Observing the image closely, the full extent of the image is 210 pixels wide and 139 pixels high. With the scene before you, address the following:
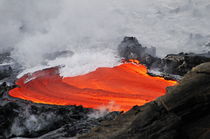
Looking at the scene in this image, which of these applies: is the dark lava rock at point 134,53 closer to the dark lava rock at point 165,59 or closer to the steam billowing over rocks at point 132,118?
the dark lava rock at point 165,59

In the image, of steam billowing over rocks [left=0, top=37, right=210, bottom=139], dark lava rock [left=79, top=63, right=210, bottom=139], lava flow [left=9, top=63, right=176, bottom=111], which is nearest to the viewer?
dark lava rock [left=79, top=63, right=210, bottom=139]

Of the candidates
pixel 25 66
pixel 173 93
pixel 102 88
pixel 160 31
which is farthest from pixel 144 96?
pixel 160 31

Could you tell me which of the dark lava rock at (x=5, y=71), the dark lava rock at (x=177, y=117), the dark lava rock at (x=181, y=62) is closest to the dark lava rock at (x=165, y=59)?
the dark lava rock at (x=181, y=62)

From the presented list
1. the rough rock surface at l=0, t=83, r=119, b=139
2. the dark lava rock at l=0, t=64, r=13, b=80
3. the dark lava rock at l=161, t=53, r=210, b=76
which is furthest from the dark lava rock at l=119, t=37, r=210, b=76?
the dark lava rock at l=0, t=64, r=13, b=80

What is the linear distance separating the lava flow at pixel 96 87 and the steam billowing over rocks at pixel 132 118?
4.00 ft

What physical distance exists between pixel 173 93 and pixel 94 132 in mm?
2859

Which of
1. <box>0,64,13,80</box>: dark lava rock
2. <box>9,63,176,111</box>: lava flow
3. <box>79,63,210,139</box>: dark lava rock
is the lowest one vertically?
<box>79,63,210,139</box>: dark lava rock

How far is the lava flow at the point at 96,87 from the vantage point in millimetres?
12727

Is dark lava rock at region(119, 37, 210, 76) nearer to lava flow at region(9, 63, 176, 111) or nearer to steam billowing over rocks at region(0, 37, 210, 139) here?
steam billowing over rocks at region(0, 37, 210, 139)

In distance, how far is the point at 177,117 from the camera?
6.29 m

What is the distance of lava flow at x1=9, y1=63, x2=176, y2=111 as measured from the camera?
12.7 meters

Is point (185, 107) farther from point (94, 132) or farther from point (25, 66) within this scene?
point (25, 66)

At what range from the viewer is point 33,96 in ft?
43.6

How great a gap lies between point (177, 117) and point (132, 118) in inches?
60.1
